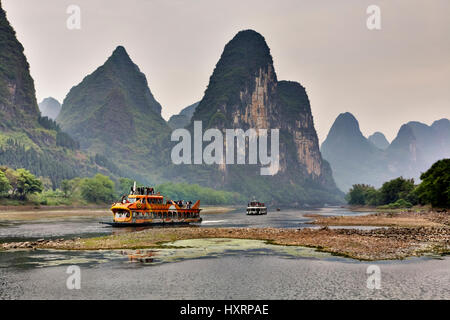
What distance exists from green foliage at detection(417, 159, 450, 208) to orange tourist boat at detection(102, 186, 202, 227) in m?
72.3

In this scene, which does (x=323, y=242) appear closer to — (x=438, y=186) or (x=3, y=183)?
(x=438, y=186)

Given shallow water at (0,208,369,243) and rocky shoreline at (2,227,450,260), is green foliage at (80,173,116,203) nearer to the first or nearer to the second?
shallow water at (0,208,369,243)

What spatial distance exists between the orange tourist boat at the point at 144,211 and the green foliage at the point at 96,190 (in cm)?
10262

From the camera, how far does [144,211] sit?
275 feet

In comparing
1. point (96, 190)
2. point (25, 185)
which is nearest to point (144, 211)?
point (25, 185)

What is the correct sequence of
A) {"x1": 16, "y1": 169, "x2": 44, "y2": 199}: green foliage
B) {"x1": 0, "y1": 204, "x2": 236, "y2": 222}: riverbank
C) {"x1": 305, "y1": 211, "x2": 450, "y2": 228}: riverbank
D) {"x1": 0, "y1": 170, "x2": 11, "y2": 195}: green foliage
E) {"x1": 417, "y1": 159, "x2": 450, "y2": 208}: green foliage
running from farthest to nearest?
{"x1": 16, "y1": 169, "x2": 44, "y2": 199}: green foliage → {"x1": 0, "y1": 170, "x2": 11, "y2": 195}: green foliage → {"x1": 0, "y1": 204, "x2": 236, "y2": 222}: riverbank → {"x1": 417, "y1": 159, "x2": 450, "y2": 208}: green foliage → {"x1": 305, "y1": 211, "x2": 450, "y2": 228}: riverbank

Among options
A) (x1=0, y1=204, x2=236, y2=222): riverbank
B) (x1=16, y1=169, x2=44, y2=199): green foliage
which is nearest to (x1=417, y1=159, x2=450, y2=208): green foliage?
(x1=0, y1=204, x2=236, y2=222): riverbank

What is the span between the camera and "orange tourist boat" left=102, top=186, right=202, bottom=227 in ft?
264

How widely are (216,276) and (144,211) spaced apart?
5473cm

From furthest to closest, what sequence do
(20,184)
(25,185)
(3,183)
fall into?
(20,184), (25,185), (3,183)

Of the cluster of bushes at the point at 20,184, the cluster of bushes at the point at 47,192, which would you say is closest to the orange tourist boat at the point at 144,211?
the cluster of bushes at the point at 47,192

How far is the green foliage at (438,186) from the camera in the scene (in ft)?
372
